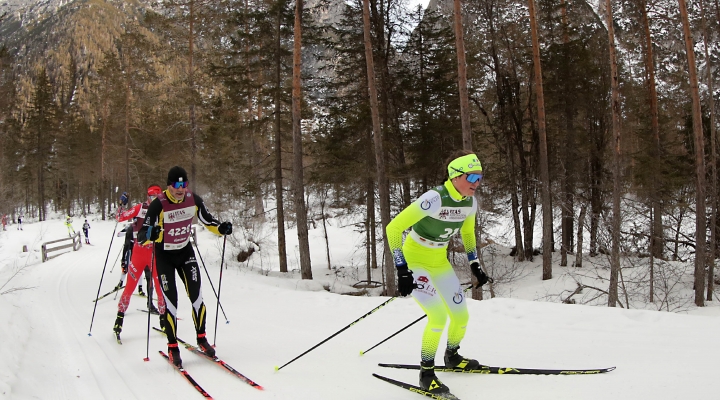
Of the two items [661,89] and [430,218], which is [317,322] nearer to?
[430,218]

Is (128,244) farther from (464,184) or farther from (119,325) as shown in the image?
(464,184)

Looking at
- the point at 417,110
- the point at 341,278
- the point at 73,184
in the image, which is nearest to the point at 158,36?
the point at 417,110

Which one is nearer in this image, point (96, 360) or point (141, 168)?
point (96, 360)

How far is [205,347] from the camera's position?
207 inches

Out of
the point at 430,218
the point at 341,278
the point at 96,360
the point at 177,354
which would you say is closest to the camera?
the point at 430,218

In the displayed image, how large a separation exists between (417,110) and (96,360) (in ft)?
44.5

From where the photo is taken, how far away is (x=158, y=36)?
2016 centimetres

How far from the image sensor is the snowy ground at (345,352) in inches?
155

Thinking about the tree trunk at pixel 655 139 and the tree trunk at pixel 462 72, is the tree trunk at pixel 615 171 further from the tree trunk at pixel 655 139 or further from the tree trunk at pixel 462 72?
the tree trunk at pixel 655 139

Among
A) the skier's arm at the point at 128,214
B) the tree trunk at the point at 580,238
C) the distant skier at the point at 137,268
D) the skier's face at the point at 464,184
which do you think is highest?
the skier's face at the point at 464,184

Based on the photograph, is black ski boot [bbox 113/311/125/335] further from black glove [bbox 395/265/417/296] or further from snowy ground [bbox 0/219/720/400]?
black glove [bbox 395/265/417/296]

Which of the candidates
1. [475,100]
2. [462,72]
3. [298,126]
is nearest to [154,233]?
[462,72]

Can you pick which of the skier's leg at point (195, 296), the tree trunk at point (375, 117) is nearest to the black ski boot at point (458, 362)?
the skier's leg at point (195, 296)

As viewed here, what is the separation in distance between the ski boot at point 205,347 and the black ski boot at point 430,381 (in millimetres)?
2670
